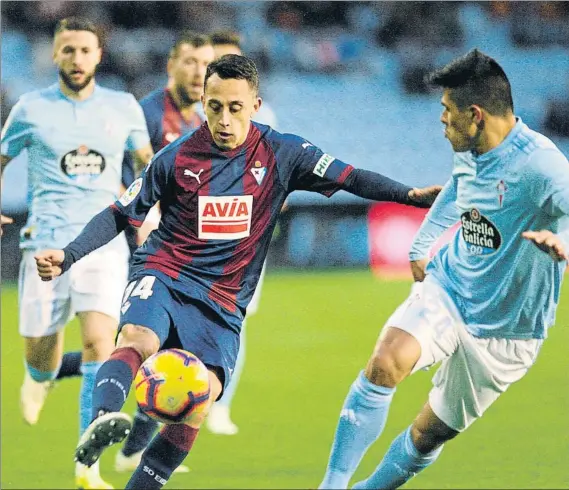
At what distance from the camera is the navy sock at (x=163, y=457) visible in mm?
4863

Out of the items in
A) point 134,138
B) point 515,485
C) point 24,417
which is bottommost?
point 24,417

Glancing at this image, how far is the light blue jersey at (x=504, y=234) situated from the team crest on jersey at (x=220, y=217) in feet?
2.95

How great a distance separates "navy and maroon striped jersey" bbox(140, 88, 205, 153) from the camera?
7.50m

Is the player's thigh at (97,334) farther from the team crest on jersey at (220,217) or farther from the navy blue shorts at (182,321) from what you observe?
the team crest on jersey at (220,217)

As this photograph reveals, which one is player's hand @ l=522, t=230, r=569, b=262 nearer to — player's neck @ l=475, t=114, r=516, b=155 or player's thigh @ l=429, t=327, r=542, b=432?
player's neck @ l=475, t=114, r=516, b=155

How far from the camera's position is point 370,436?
16.9 ft

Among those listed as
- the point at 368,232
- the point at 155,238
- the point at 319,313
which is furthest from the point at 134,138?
the point at 368,232

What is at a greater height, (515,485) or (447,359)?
(447,359)

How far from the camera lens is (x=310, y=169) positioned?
5172 mm

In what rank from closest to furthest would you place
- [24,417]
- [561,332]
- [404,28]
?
[24,417] < [561,332] < [404,28]

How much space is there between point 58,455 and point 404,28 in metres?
12.5

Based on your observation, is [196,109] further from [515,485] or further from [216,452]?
[515,485]

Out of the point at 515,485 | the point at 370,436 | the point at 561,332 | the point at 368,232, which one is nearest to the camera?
the point at 370,436

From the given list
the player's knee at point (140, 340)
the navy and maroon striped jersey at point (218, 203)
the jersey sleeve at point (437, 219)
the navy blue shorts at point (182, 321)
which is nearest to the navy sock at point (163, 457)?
the navy blue shorts at point (182, 321)
